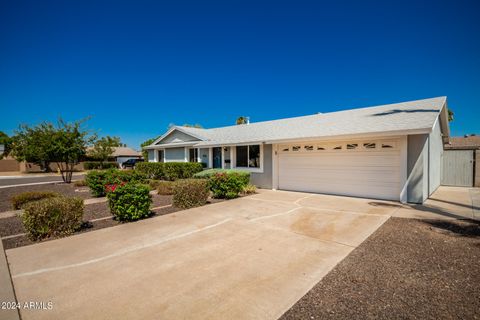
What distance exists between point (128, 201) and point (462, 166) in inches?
737

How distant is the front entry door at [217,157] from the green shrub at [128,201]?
938cm

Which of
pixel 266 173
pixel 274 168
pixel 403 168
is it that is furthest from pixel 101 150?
pixel 403 168

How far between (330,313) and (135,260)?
342 cm

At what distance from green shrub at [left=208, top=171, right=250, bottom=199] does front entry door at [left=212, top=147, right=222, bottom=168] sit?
5767mm

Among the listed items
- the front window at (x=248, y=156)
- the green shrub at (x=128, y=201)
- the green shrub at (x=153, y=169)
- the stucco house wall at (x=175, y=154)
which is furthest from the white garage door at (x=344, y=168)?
the green shrub at (x=153, y=169)

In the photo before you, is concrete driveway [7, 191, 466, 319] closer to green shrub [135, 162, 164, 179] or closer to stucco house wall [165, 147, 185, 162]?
green shrub [135, 162, 164, 179]

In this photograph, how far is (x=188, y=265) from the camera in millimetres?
3965

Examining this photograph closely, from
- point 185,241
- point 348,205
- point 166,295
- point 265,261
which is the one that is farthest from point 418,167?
point 166,295

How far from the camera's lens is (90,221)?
699 cm

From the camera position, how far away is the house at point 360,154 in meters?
8.67

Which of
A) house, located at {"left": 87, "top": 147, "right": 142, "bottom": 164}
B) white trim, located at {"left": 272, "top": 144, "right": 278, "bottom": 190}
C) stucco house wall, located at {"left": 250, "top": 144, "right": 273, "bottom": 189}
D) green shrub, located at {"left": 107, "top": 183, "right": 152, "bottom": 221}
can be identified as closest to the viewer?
green shrub, located at {"left": 107, "top": 183, "right": 152, "bottom": 221}

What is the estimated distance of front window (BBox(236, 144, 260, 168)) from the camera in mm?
13727

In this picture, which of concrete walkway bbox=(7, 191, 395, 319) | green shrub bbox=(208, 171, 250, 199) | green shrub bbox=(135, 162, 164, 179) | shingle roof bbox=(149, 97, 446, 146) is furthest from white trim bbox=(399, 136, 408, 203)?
green shrub bbox=(135, 162, 164, 179)

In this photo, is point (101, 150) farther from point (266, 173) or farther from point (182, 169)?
point (266, 173)
